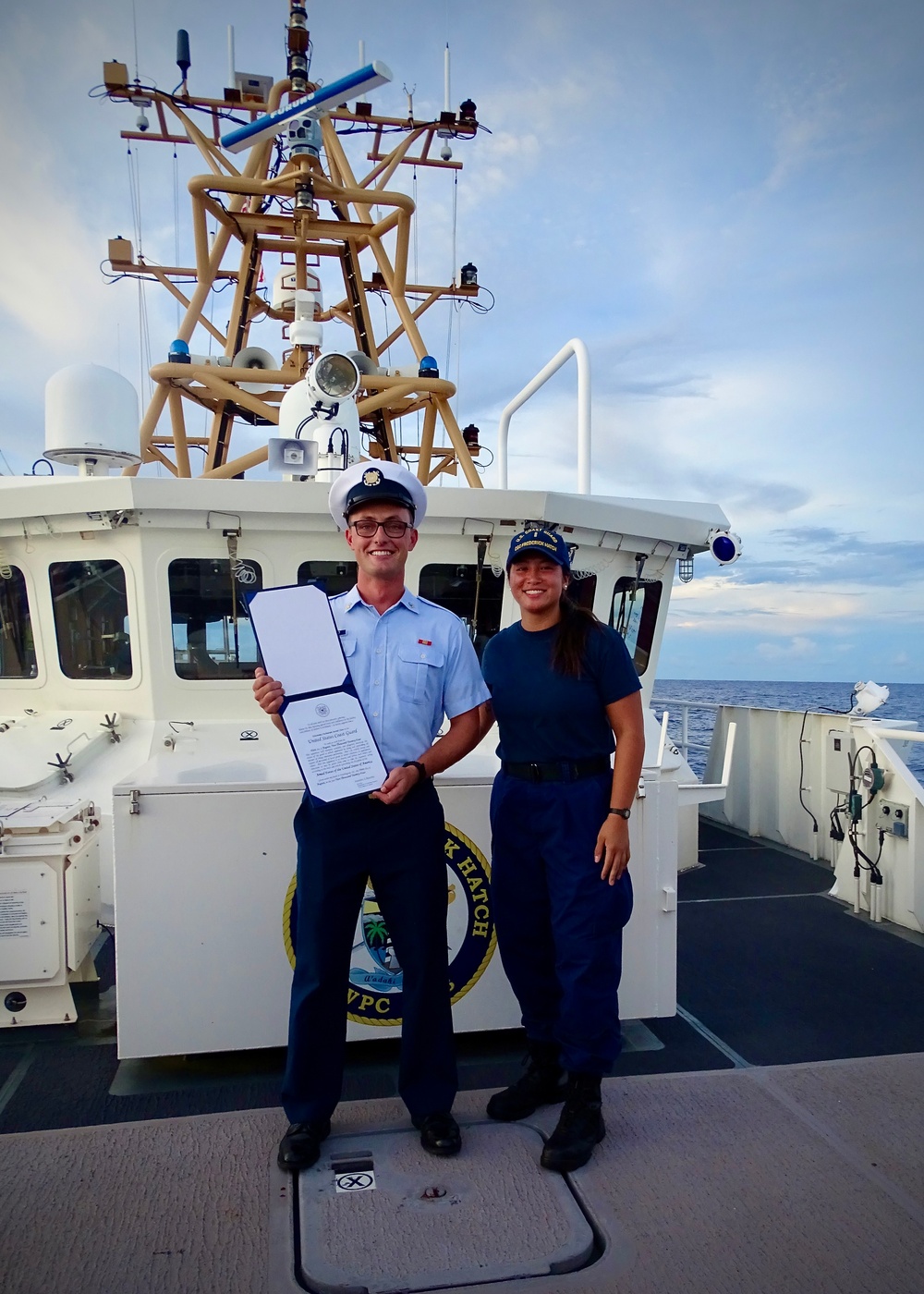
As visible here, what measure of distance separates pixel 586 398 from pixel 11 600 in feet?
13.2

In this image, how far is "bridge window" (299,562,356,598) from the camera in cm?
544

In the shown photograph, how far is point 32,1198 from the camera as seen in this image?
2385mm

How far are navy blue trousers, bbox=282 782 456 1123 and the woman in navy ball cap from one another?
0.98 ft

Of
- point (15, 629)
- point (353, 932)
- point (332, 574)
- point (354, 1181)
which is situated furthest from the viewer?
point (15, 629)

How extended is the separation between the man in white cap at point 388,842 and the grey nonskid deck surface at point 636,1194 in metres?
0.23

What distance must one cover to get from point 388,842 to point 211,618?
3.22 metres

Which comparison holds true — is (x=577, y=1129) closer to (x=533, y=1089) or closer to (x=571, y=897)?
(x=533, y=1089)

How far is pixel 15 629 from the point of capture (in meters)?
5.77

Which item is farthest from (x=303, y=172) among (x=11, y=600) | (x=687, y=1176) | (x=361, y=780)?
(x=687, y=1176)

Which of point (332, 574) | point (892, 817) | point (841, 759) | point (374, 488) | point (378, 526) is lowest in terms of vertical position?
point (892, 817)

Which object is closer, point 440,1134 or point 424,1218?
point 424,1218

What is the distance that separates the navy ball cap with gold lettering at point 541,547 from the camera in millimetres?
2725

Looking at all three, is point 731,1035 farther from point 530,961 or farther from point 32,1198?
point 32,1198

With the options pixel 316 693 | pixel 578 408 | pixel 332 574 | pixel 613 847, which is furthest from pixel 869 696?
pixel 316 693
